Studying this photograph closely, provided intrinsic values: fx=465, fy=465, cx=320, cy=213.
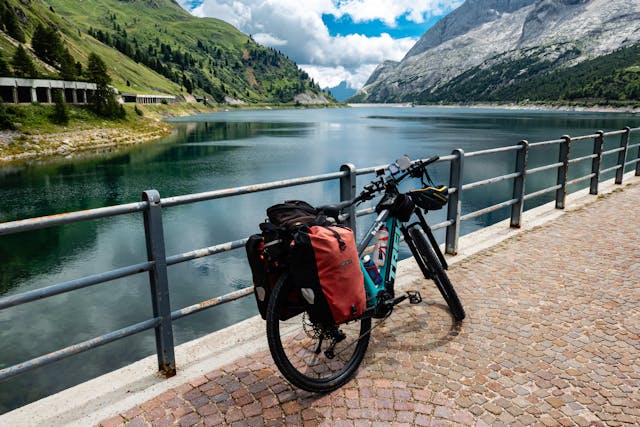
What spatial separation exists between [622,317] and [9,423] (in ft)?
20.6

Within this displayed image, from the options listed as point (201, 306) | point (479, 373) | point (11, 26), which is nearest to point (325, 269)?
point (201, 306)

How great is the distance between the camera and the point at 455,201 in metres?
7.77

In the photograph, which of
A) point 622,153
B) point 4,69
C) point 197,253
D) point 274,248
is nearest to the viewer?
point 274,248

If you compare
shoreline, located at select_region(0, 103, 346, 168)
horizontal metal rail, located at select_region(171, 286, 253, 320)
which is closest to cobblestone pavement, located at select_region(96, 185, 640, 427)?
horizontal metal rail, located at select_region(171, 286, 253, 320)

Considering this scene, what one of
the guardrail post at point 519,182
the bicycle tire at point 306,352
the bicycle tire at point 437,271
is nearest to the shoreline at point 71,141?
the guardrail post at point 519,182

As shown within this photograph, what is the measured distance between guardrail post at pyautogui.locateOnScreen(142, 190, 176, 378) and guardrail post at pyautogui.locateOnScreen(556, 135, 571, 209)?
941cm

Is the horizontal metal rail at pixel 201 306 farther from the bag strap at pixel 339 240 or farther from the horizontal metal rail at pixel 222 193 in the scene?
the bag strap at pixel 339 240

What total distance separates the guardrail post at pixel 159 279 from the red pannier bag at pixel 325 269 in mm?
1385

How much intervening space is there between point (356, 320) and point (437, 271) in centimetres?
158

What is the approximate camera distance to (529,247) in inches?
327

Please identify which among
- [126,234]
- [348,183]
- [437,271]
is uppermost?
[348,183]

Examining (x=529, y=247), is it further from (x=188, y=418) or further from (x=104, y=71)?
(x=104, y=71)

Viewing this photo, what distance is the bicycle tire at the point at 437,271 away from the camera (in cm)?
529

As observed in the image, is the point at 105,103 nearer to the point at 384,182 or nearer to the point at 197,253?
the point at 197,253
